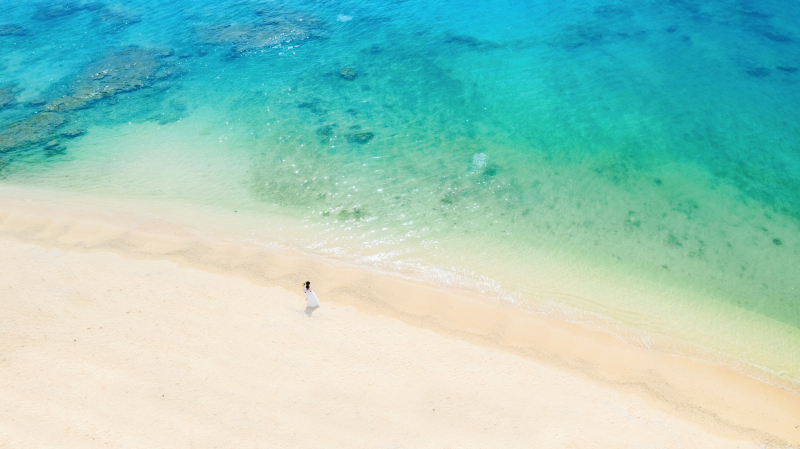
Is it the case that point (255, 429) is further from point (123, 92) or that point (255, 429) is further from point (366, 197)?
point (123, 92)

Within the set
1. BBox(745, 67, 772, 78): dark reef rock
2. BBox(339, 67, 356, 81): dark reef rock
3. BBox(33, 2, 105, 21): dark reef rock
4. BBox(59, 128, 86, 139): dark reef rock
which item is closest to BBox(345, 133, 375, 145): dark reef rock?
BBox(339, 67, 356, 81): dark reef rock

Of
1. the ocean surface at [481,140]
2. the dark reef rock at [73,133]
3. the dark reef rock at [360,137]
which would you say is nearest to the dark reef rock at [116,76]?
the ocean surface at [481,140]

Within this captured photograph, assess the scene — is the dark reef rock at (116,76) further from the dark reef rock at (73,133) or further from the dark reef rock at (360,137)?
the dark reef rock at (360,137)

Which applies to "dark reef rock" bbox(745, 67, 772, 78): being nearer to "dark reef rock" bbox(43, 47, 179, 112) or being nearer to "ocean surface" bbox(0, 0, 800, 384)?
"ocean surface" bbox(0, 0, 800, 384)

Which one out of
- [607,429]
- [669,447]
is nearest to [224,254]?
Answer: [607,429]

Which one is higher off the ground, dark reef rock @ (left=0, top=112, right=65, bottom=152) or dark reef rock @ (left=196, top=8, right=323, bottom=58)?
dark reef rock @ (left=196, top=8, right=323, bottom=58)
